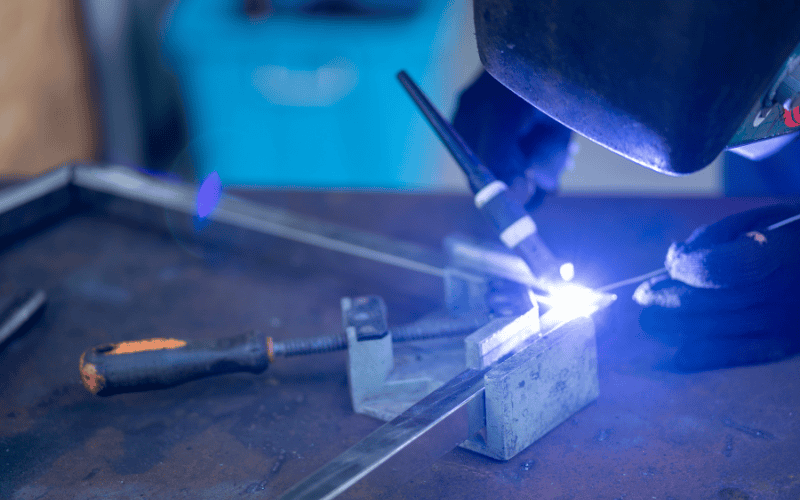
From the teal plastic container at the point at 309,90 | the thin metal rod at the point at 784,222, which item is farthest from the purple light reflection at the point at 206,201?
the teal plastic container at the point at 309,90

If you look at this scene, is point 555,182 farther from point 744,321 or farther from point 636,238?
point 744,321

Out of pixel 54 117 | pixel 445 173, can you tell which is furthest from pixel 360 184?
pixel 54 117

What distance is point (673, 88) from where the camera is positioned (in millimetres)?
521

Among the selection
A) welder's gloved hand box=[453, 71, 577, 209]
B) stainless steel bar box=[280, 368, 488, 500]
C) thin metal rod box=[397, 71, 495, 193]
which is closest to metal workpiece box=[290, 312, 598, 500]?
stainless steel bar box=[280, 368, 488, 500]

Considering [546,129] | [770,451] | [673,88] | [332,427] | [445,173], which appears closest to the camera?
[673,88]

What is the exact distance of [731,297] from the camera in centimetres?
83

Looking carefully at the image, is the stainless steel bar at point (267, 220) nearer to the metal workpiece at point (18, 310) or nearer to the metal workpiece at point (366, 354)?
the metal workpiece at point (366, 354)

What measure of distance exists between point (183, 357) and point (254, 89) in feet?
6.57

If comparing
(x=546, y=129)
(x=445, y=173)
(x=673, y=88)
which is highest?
(x=673, y=88)

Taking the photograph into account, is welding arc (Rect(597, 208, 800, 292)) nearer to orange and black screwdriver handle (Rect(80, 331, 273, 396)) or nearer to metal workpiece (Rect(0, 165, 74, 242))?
orange and black screwdriver handle (Rect(80, 331, 273, 396))

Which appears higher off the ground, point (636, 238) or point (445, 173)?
point (636, 238)

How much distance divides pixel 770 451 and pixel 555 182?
0.68 metres

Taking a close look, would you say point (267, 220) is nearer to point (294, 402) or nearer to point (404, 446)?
point (294, 402)

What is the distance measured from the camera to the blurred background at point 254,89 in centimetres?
251
